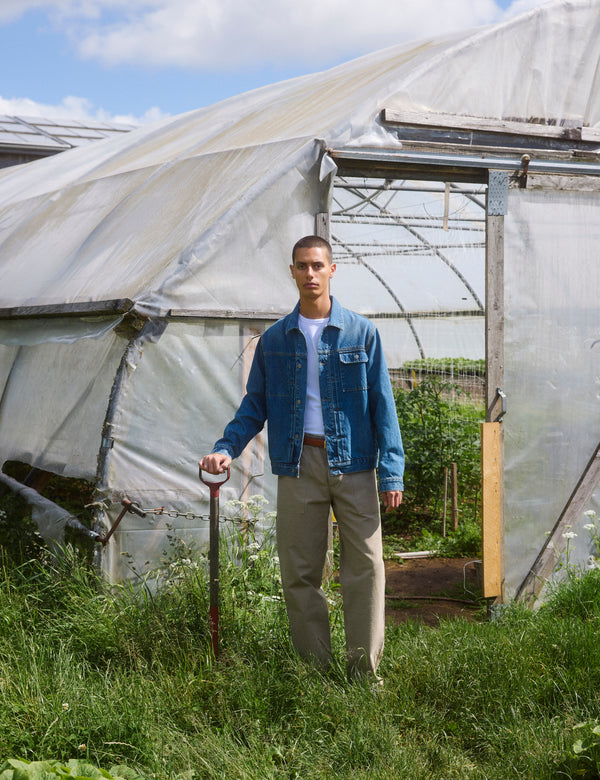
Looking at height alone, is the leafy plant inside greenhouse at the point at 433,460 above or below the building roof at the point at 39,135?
below

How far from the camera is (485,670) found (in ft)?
12.4

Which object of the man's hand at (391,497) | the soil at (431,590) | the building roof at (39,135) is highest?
the building roof at (39,135)

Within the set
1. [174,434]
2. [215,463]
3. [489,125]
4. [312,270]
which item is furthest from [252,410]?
[489,125]

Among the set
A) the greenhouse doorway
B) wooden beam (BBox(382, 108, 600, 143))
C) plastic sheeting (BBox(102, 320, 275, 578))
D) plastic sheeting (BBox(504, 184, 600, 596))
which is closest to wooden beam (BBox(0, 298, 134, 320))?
plastic sheeting (BBox(102, 320, 275, 578))

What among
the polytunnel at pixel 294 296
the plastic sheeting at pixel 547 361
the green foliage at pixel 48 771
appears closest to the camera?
the green foliage at pixel 48 771

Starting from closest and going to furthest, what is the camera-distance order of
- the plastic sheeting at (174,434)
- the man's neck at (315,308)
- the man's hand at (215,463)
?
the man's hand at (215,463), the man's neck at (315,308), the plastic sheeting at (174,434)

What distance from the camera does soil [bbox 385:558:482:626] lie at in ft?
18.3

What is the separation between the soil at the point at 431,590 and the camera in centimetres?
559

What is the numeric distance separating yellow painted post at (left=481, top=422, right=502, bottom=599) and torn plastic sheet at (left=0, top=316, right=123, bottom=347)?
7.34 ft

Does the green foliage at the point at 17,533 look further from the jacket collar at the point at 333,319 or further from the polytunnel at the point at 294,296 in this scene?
the jacket collar at the point at 333,319

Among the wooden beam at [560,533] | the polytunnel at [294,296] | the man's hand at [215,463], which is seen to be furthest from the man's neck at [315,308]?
the wooden beam at [560,533]

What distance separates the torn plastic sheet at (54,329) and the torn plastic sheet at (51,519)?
0.99 m

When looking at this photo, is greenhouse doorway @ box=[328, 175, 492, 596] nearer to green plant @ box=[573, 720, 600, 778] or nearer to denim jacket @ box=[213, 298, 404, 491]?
denim jacket @ box=[213, 298, 404, 491]

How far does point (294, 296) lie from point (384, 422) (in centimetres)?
166
